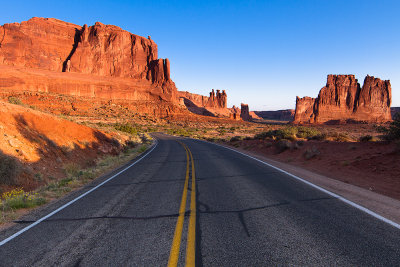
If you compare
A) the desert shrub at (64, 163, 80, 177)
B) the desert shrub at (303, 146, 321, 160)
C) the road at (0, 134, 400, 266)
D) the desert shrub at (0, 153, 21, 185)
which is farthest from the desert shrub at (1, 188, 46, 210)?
the desert shrub at (303, 146, 321, 160)

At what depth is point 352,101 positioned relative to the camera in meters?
98.4

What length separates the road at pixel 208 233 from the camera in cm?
300

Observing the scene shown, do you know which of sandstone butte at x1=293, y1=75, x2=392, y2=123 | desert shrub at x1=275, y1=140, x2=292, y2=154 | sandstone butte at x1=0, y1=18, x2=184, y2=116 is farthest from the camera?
sandstone butte at x1=293, y1=75, x2=392, y2=123

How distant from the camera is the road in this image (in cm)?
300

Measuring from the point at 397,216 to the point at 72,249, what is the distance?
6185mm

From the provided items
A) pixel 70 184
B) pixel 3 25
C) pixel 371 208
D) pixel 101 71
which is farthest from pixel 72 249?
pixel 3 25

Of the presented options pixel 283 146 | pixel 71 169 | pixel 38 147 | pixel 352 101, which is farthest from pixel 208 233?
pixel 352 101

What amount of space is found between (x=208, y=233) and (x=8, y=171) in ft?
27.0

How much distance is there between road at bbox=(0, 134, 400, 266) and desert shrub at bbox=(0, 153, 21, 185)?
146 inches

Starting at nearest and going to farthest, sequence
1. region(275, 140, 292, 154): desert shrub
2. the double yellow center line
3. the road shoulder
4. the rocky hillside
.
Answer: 1. the double yellow center line
2. the road shoulder
3. the rocky hillside
4. region(275, 140, 292, 154): desert shrub

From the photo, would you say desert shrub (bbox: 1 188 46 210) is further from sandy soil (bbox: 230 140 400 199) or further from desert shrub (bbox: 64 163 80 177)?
sandy soil (bbox: 230 140 400 199)

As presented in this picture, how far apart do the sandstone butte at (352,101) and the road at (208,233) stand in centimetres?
10654

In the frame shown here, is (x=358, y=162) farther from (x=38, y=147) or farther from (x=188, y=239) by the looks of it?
(x=38, y=147)

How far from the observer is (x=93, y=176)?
9508 millimetres
